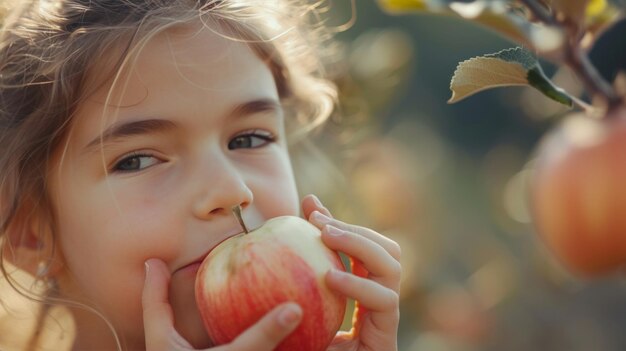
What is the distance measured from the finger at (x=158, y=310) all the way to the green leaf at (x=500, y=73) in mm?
520

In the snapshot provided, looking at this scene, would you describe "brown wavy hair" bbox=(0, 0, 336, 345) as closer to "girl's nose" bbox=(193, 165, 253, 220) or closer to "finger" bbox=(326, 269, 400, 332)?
"girl's nose" bbox=(193, 165, 253, 220)

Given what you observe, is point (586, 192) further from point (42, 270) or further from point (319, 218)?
point (42, 270)

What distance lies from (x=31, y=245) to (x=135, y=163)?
294mm

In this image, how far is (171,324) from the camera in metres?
1.17

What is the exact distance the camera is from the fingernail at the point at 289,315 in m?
1.01

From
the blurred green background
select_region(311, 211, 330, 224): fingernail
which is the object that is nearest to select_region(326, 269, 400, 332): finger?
select_region(311, 211, 330, 224): fingernail

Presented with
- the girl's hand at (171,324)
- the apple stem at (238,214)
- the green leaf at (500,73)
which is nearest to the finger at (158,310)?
the girl's hand at (171,324)

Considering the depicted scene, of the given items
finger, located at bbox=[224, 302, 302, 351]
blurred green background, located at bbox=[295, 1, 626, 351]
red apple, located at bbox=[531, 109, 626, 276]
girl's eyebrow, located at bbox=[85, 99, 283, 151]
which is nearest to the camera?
red apple, located at bbox=[531, 109, 626, 276]

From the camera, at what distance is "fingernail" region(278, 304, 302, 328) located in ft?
3.31

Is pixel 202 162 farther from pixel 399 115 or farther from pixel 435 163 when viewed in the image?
pixel 399 115

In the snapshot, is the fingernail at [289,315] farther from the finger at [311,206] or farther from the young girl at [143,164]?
the finger at [311,206]

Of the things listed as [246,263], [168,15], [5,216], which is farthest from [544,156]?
[5,216]

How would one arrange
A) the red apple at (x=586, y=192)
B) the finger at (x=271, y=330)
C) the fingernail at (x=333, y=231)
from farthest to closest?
1. the fingernail at (x=333, y=231)
2. the finger at (x=271, y=330)
3. the red apple at (x=586, y=192)

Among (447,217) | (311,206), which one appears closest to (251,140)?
(311,206)
